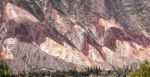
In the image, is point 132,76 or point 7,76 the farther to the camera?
point 7,76

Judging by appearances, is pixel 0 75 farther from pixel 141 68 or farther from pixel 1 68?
pixel 141 68

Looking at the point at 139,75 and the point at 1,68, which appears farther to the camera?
the point at 1,68

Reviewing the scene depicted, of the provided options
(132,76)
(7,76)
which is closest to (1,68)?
(7,76)

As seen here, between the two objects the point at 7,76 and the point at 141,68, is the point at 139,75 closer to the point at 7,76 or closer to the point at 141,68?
the point at 141,68

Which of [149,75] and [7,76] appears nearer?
[149,75]

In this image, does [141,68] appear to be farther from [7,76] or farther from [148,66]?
[7,76]

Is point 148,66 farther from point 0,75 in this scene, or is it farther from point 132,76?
point 0,75
